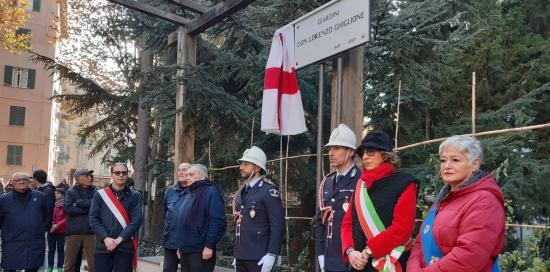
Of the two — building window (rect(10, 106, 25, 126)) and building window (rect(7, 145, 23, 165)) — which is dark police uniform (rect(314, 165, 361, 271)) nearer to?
building window (rect(7, 145, 23, 165))

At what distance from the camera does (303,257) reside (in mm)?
7773

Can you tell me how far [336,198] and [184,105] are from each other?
179 inches

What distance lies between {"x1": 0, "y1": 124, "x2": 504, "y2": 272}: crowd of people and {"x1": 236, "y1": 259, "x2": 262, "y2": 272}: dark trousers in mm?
11

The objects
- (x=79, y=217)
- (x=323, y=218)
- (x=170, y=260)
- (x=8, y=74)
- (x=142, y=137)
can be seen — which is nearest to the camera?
(x=323, y=218)

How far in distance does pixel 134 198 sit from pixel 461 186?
15.3 feet

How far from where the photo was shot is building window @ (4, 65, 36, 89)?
137 feet

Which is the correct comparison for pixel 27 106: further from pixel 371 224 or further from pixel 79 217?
pixel 371 224

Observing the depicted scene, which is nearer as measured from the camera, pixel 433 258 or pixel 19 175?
pixel 433 258

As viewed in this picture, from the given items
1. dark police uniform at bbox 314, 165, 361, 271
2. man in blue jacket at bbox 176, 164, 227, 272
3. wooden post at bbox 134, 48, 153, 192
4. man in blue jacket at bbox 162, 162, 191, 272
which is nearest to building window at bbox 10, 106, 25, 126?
wooden post at bbox 134, 48, 153, 192

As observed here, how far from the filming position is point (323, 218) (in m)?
4.81

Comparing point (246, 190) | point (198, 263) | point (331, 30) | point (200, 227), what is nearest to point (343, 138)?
point (331, 30)

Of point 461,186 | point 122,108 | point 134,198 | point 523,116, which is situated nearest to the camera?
point 461,186

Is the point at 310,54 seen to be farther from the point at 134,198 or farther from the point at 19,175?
the point at 19,175

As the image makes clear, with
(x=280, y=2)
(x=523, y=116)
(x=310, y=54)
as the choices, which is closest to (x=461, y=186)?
(x=310, y=54)
